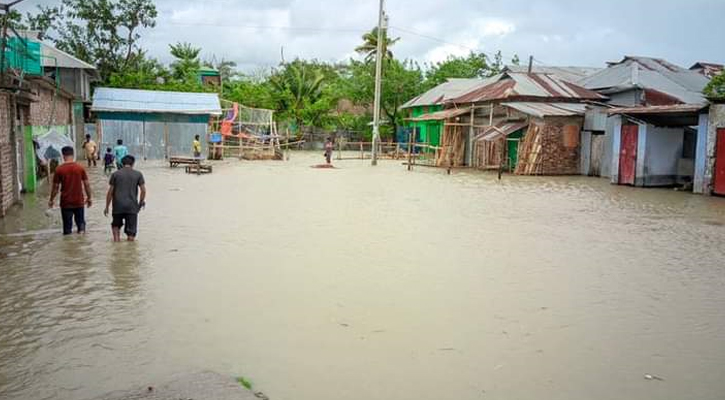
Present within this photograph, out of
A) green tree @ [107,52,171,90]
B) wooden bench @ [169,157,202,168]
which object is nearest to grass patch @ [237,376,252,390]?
wooden bench @ [169,157,202,168]

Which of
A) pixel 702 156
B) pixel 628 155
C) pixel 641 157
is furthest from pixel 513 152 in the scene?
pixel 702 156

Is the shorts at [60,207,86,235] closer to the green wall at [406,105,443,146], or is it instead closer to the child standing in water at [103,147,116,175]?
the child standing in water at [103,147,116,175]

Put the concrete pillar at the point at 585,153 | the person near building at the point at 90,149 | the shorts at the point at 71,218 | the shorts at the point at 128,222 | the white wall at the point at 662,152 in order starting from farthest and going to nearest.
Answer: the concrete pillar at the point at 585,153 → the person near building at the point at 90,149 → the white wall at the point at 662,152 → the shorts at the point at 71,218 → the shorts at the point at 128,222

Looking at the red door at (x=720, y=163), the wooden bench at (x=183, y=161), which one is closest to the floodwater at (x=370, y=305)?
the red door at (x=720, y=163)

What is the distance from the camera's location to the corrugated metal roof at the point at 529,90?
94.9 feet

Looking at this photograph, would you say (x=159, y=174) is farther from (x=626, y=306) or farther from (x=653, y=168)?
(x=626, y=306)

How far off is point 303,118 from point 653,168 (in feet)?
93.5

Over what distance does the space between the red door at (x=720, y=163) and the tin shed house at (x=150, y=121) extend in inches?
898

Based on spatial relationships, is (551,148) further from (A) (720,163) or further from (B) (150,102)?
(B) (150,102)

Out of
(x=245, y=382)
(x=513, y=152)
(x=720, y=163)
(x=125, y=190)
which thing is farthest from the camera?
(x=513, y=152)

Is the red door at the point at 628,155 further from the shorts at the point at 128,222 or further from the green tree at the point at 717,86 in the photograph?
the shorts at the point at 128,222

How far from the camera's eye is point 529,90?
96.3 feet

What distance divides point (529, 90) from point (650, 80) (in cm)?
623

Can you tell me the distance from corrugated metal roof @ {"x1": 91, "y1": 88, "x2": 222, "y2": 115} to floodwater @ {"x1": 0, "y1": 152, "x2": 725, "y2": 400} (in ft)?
62.8
